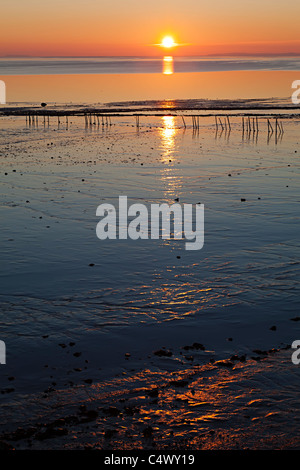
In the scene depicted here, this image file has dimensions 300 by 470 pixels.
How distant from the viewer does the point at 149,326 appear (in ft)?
56.6

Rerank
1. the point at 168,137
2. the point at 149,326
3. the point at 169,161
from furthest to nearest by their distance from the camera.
A: 1. the point at 168,137
2. the point at 169,161
3. the point at 149,326

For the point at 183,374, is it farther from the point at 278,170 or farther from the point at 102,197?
the point at 278,170

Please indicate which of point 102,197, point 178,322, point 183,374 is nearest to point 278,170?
point 102,197

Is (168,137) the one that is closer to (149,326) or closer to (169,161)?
(169,161)

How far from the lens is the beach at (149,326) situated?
12242mm

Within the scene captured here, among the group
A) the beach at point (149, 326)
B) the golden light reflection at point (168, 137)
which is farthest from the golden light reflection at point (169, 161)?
the beach at point (149, 326)

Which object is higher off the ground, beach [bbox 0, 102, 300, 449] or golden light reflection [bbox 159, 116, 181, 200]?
golden light reflection [bbox 159, 116, 181, 200]

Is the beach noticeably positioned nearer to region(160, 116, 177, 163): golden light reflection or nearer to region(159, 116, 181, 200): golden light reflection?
region(159, 116, 181, 200): golden light reflection

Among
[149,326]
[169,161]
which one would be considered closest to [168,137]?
[169,161]

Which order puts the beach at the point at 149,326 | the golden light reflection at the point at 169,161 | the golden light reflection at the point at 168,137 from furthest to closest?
the golden light reflection at the point at 168,137
the golden light reflection at the point at 169,161
the beach at the point at 149,326

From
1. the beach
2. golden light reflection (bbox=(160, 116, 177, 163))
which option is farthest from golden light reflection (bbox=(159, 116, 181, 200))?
the beach

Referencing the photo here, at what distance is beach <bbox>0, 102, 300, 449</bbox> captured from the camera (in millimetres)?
12242

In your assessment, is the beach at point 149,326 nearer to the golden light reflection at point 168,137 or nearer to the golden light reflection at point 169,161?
the golden light reflection at point 169,161
